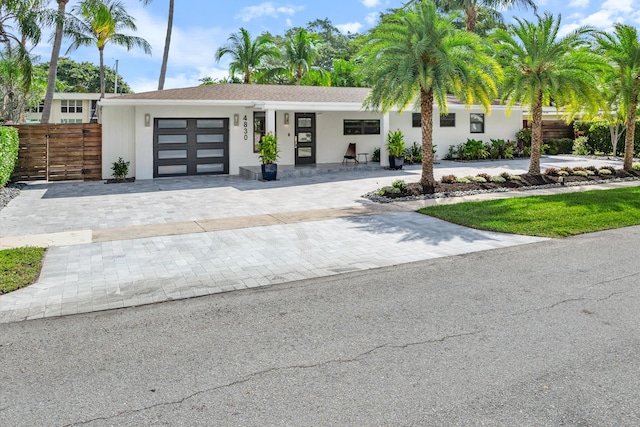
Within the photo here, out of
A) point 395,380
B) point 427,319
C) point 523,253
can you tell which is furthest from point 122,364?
point 523,253

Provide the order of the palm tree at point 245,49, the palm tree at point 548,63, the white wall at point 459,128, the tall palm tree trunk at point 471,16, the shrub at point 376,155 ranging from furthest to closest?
the palm tree at point 245,49 < the tall palm tree trunk at point 471,16 < the white wall at point 459,128 < the shrub at point 376,155 < the palm tree at point 548,63

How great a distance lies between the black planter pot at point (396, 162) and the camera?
1942 centimetres

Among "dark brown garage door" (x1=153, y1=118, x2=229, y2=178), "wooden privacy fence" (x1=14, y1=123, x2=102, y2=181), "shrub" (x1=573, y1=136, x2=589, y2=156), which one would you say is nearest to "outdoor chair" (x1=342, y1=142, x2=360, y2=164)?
"dark brown garage door" (x1=153, y1=118, x2=229, y2=178)

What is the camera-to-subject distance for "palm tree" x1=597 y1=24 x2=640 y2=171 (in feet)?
53.3

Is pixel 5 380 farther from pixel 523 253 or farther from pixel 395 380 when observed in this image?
pixel 523 253

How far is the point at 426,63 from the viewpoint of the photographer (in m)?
13.2

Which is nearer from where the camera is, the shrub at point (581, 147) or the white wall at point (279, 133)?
the white wall at point (279, 133)

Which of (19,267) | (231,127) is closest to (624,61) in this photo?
(231,127)

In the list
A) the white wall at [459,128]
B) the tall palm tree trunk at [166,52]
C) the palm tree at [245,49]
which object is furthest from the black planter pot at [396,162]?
the palm tree at [245,49]

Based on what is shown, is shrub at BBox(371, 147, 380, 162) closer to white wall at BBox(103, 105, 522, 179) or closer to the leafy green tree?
white wall at BBox(103, 105, 522, 179)

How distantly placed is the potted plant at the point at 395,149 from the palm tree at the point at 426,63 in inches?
204

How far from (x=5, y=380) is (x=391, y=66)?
1179cm

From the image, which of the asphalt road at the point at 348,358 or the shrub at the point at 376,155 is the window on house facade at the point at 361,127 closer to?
the shrub at the point at 376,155

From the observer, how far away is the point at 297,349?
14.3 feet
